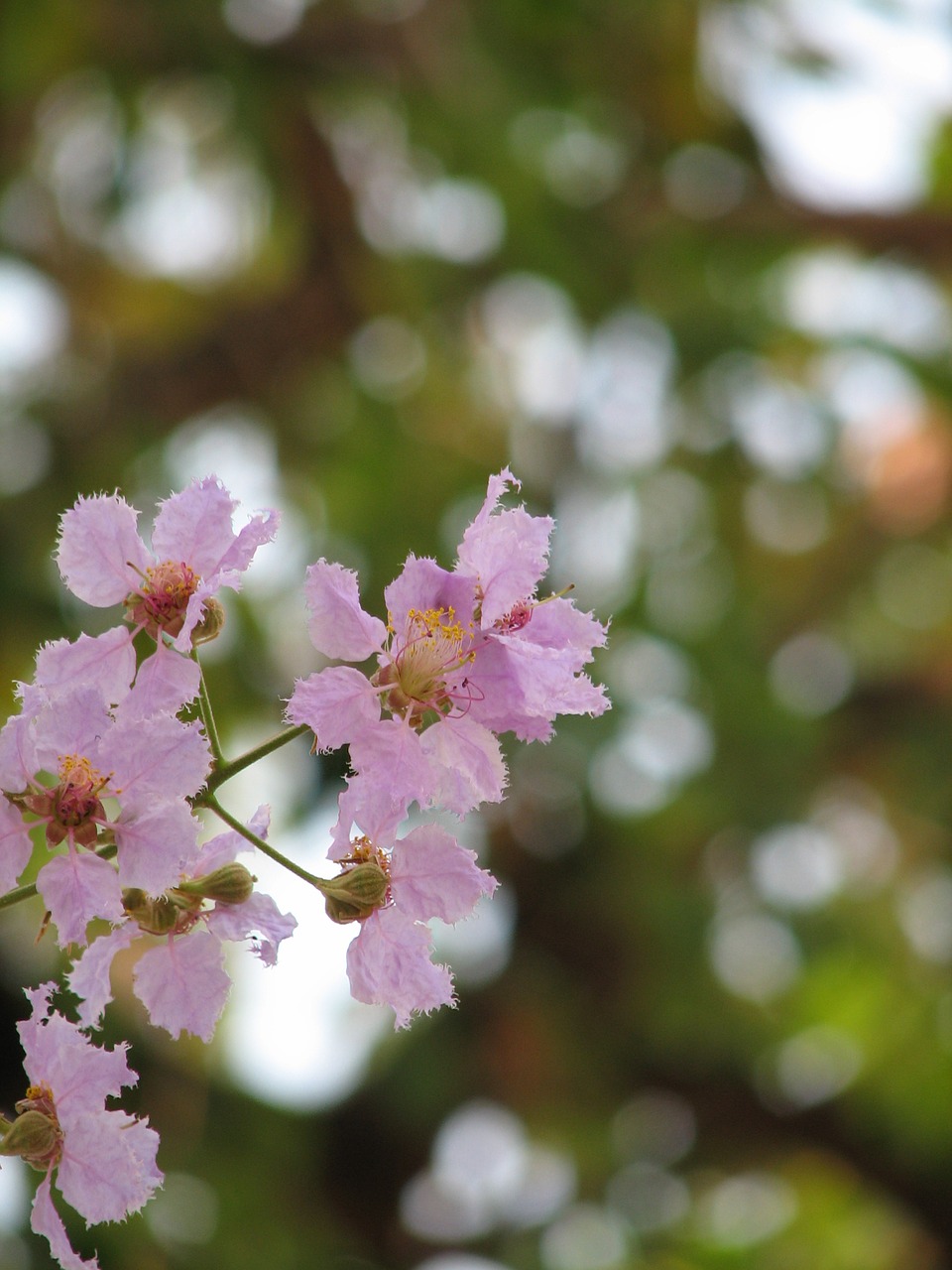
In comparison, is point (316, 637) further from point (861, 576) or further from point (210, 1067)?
point (861, 576)

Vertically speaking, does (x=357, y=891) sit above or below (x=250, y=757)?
below

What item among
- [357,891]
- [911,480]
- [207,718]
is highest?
[207,718]

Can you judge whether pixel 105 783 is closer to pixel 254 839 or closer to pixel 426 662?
pixel 254 839

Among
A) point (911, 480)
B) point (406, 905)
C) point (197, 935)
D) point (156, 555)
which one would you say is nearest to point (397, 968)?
point (406, 905)

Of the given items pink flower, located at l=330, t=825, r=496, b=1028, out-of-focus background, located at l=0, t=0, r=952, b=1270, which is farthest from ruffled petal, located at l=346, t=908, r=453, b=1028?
out-of-focus background, located at l=0, t=0, r=952, b=1270

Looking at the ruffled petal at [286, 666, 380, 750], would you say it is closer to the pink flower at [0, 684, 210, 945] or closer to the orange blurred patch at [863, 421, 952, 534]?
the pink flower at [0, 684, 210, 945]

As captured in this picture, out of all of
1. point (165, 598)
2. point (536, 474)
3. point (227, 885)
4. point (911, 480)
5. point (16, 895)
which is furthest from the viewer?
point (911, 480)

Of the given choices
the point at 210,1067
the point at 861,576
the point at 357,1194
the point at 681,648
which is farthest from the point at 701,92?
the point at 357,1194

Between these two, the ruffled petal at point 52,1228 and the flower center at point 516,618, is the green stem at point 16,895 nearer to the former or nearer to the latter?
the ruffled petal at point 52,1228
